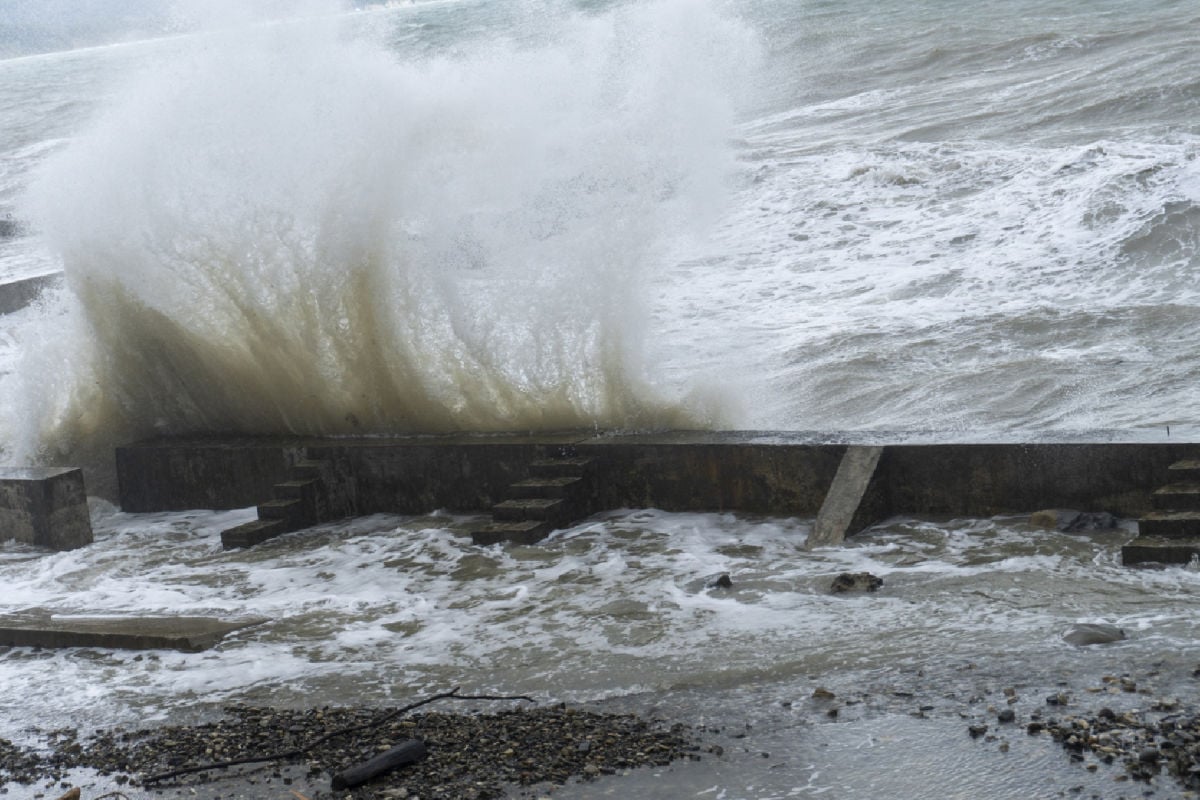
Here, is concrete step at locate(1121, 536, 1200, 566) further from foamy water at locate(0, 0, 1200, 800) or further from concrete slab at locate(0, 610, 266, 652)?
concrete slab at locate(0, 610, 266, 652)

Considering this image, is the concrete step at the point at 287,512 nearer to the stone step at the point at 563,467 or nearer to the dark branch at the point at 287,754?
the stone step at the point at 563,467

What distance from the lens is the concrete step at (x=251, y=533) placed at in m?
8.64

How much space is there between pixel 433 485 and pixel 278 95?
11.8 feet

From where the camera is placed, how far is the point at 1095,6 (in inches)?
1136

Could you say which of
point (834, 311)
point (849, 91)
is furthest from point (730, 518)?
point (849, 91)

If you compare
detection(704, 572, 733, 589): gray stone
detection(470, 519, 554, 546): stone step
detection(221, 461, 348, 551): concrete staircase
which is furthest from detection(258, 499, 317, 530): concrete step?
detection(704, 572, 733, 589): gray stone

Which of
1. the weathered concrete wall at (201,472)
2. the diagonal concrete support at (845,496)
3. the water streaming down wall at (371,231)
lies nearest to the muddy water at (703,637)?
the diagonal concrete support at (845,496)

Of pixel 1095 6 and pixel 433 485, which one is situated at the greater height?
pixel 1095 6

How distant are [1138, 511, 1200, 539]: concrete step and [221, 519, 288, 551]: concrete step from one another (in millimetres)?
5450

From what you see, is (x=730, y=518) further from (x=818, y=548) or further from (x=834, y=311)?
(x=834, y=311)

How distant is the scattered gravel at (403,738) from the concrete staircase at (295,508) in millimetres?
3356

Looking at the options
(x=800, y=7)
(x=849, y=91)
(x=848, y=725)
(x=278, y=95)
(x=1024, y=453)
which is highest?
(x=800, y=7)

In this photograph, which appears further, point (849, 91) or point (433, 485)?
point (849, 91)

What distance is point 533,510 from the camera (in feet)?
26.3
